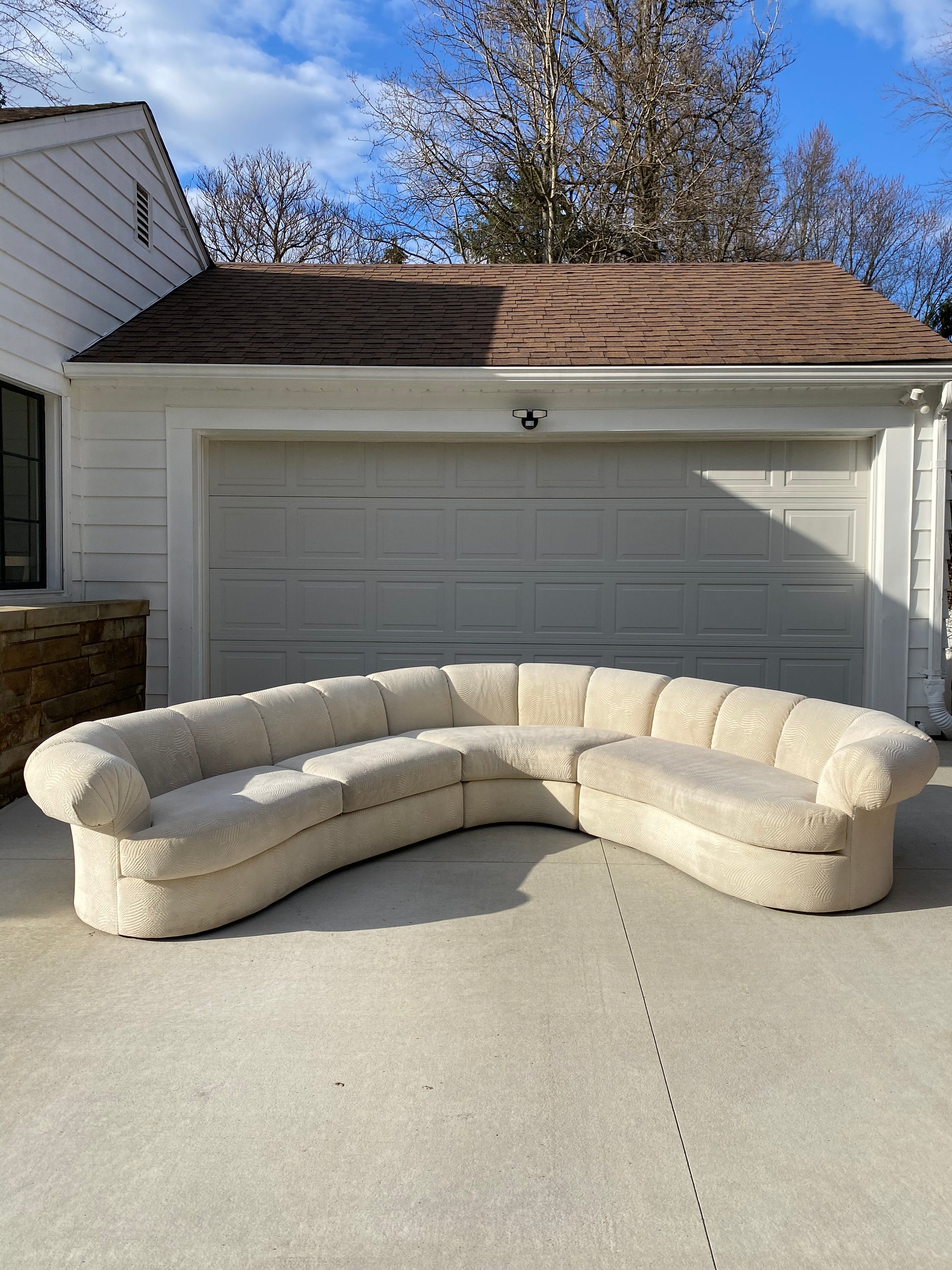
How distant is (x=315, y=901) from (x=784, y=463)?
17.3 feet

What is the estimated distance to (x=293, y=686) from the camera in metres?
4.95

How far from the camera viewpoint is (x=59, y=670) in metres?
5.55

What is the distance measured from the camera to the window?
604 centimetres

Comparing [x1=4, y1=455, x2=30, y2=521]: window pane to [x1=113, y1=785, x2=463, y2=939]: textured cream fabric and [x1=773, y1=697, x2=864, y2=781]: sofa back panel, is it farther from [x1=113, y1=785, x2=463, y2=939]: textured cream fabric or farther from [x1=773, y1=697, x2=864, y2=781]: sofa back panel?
[x1=773, y1=697, x2=864, y2=781]: sofa back panel

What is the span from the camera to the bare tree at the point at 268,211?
19.0 m

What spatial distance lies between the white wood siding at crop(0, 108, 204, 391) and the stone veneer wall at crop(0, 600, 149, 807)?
1.73m

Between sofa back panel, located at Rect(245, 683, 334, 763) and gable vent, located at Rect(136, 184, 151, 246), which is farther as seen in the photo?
gable vent, located at Rect(136, 184, 151, 246)

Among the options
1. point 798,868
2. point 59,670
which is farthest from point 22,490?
point 798,868

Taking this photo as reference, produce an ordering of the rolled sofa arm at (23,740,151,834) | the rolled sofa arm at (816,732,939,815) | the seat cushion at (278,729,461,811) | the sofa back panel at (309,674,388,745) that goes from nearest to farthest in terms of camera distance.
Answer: the rolled sofa arm at (23,740,151,834) < the rolled sofa arm at (816,732,939,815) < the seat cushion at (278,729,461,811) < the sofa back panel at (309,674,388,745)

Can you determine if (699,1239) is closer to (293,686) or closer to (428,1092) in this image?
(428,1092)

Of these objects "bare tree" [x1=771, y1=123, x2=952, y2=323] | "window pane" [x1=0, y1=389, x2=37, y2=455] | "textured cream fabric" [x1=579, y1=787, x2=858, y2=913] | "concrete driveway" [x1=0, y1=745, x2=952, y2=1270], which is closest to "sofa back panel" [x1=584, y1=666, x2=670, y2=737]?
"textured cream fabric" [x1=579, y1=787, x2=858, y2=913]

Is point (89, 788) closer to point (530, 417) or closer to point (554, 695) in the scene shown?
point (554, 695)

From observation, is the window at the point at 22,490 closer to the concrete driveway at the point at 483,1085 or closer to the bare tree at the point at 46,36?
the concrete driveway at the point at 483,1085

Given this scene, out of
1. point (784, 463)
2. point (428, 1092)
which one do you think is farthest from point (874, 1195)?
point (784, 463)
